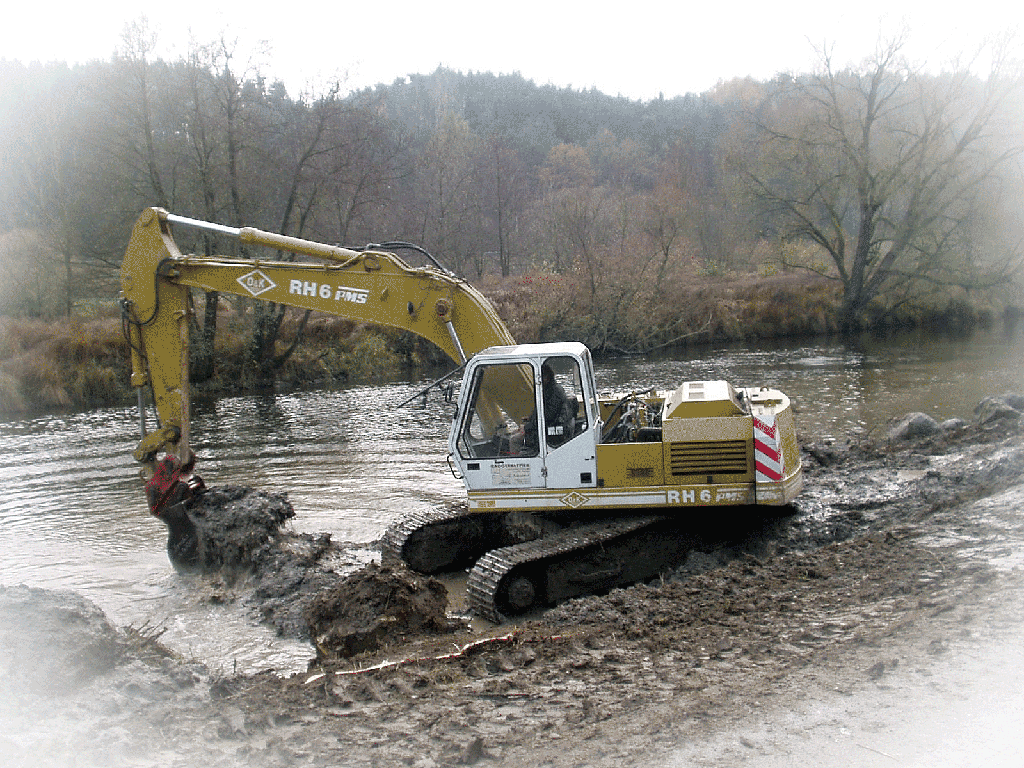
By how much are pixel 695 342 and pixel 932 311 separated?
401 inches

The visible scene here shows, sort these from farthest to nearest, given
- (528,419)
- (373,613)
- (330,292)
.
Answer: (330,292) → (528,419) → (373,613)

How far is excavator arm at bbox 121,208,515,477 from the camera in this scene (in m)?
8.10

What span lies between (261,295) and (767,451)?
523cm

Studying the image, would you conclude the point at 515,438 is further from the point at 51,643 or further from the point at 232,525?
the point at 51,643

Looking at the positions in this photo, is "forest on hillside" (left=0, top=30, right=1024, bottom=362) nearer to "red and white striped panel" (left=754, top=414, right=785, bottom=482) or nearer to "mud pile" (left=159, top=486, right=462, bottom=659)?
"mud pile" (left=159, top=486, right=462, bottom=659)

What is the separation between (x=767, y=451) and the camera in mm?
7336

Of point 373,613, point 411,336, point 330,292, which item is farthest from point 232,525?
point 411,336

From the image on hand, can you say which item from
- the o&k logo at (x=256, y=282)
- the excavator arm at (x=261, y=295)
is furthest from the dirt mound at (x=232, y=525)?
the o&k logo at (x=256, y=282)

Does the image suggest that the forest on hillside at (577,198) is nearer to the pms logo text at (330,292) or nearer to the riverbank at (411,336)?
the riverbank at (411,336)

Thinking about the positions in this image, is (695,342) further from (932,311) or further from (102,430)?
(102,430)

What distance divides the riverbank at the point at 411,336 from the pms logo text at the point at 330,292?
16.2 meters

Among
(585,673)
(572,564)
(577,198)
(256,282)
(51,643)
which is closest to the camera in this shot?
(51,643)

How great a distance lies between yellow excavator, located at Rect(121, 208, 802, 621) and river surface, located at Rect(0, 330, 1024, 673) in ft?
4.99

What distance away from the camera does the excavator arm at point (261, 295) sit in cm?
→ 810
